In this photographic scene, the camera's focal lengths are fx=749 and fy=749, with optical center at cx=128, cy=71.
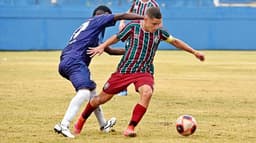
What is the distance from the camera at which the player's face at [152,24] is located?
1060 cm

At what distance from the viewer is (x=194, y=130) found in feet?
34.9

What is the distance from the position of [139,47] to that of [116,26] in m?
34.5

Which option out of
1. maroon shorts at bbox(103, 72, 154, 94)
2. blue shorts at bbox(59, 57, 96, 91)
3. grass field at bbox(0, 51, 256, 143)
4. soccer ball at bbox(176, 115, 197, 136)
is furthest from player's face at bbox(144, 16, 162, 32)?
grass field at bbox(0, 51, 256, 143)

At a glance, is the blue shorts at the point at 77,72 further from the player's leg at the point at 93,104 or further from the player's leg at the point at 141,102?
the player's leg at the point at 141,102

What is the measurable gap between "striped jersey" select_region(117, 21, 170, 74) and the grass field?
3.30ft

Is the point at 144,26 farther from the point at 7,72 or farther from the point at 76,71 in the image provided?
the point at 7,72

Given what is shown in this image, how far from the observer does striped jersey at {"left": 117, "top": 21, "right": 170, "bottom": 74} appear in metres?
10.9

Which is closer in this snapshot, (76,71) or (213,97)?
(76,71)

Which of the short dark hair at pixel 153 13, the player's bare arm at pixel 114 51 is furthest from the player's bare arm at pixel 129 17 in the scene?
the player's bare arm at pixel 114 51

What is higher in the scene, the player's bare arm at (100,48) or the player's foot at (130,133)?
the player's bare arm at (100,48)

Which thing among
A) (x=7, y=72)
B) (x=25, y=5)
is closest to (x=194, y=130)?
(x=7, y=72)

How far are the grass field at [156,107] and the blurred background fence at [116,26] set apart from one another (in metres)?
17.7

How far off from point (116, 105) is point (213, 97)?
9.87ft

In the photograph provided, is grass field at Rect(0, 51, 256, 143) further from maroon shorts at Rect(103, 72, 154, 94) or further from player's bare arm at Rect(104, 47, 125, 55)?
player's bare arm at Rect(104, 47, 125, 55)
